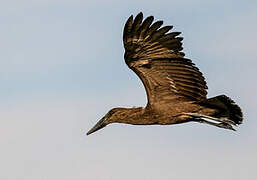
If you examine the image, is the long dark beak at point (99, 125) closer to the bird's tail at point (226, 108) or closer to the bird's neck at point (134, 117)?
the bird's neck at point (134, 117)

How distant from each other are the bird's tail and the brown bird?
0.06ft

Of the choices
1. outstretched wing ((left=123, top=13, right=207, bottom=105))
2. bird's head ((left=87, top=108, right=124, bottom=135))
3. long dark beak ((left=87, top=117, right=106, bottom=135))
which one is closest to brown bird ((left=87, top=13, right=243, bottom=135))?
outstretched wing ((left=123, top=13, right=207, bottom=105))

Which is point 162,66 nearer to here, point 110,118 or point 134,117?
point 134,117

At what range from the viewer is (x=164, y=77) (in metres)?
19.9

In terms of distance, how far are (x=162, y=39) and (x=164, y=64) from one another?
502 millimetres

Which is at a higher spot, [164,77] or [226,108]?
[164,77]

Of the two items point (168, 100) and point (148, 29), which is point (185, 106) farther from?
point (148, 29)

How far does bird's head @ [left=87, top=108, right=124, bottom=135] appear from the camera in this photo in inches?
806

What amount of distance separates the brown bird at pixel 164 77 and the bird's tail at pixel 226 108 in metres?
0.02

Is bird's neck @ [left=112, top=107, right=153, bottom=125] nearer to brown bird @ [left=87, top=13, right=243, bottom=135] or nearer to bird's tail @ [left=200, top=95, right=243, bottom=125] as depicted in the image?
brown bird @ [left=87, top=13, right=243, bottom=135]

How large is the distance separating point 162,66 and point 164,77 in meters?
0.23

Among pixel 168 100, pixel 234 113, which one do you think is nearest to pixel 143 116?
pixel 168 100

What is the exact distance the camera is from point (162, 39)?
1981cm

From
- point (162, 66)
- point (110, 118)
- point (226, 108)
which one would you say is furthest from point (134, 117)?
point (226, 108)
